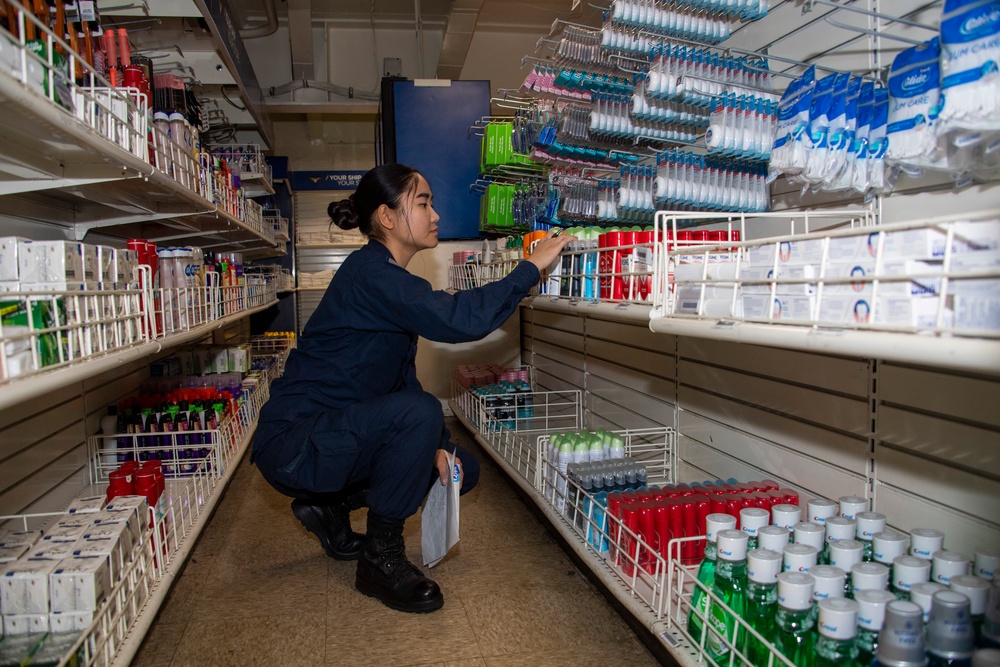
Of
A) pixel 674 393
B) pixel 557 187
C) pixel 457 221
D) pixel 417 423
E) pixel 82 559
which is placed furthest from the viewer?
pixel 457 221

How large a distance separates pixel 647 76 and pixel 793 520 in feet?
4.60

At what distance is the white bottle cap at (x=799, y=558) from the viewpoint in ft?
4.58

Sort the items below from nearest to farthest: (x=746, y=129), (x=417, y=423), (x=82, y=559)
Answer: (x=82, y=559) → (x=746, y=129) → (x=417, y=423)

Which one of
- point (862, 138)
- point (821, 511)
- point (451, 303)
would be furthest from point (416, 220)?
point (821, 511)

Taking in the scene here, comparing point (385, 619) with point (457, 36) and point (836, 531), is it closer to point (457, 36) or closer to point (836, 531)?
point (836, 531)

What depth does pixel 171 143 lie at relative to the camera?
99.5 inches

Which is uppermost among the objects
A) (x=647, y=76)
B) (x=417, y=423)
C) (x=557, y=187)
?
(x=647, y=76)

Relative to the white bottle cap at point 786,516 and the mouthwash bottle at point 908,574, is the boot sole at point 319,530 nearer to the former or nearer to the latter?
the white bottle cap at point 786,516

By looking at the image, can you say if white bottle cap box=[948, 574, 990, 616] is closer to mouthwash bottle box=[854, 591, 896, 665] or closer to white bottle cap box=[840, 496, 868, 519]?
mouthwash bottle box=[854, 591, 896, 665]

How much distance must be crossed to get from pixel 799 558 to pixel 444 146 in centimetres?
414

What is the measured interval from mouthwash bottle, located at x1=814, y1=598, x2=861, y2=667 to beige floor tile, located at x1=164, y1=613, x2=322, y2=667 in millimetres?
1364

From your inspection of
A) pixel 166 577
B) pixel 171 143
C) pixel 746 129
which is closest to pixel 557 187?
pixel 746 129

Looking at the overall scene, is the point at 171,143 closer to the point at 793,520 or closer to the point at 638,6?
the point at 638,6

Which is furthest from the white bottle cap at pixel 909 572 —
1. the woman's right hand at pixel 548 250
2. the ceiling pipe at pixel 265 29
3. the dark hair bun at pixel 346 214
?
the ceiling pipe at pixel 265 29
